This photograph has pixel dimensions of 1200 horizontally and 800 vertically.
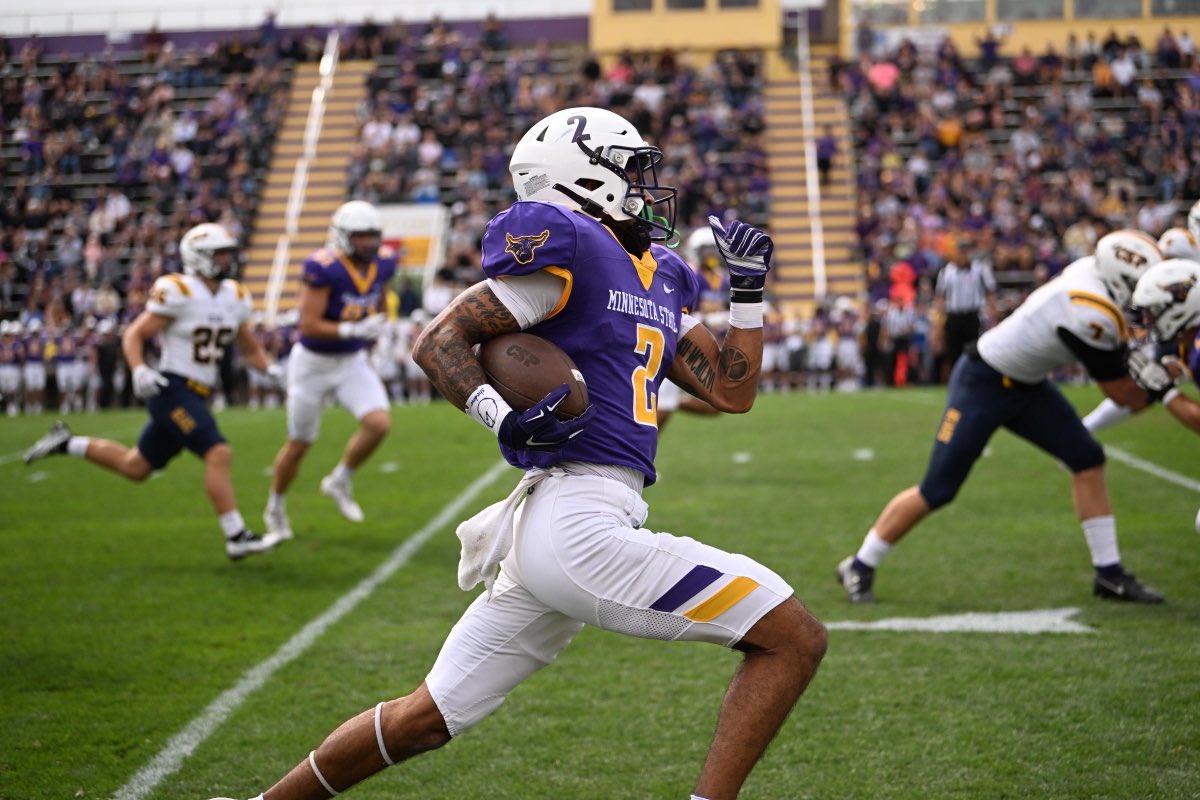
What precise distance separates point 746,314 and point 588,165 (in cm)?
58

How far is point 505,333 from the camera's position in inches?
120

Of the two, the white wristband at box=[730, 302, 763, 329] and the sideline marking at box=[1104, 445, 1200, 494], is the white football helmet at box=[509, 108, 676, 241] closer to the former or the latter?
the white wristband at box=[730, 302, 763, 329]

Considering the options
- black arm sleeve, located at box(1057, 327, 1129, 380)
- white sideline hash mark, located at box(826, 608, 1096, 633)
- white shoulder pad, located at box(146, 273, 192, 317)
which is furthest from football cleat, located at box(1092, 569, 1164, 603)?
white shoulder pad, located at box(146, 273, 192, 317)

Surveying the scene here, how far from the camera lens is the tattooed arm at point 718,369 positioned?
3.42m

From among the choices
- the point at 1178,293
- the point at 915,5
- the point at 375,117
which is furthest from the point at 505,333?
the point at 915,5

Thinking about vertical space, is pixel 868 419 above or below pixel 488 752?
below

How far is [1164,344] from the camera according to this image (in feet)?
19.4

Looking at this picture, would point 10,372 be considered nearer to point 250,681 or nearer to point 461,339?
point 250,681

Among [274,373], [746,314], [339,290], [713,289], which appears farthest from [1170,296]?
[713,289]

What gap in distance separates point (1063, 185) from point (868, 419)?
1195 centimetres

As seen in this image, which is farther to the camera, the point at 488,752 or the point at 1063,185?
the point at 1063,185

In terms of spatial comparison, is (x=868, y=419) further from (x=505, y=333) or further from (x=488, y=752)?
(x=505, y=333)

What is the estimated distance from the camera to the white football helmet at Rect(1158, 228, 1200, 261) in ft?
21.5

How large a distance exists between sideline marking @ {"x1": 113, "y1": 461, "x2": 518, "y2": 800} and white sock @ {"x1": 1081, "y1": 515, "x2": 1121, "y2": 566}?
135 inches
